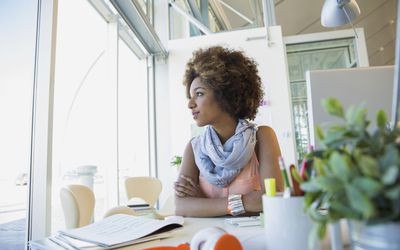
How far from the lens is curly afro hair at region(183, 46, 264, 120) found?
51.6 inches

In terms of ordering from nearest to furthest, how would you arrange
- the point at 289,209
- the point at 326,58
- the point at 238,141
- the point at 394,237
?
the point at 394,237, the point at 289,209, the point at 238,141, the point at 326,58

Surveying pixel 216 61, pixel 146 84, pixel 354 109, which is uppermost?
pixel 146 84

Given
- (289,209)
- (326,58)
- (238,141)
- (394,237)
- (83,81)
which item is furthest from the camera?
(326,58)

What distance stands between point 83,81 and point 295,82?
2650mm

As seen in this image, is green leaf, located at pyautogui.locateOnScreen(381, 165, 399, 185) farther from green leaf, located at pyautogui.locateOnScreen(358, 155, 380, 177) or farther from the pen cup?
the pen cup

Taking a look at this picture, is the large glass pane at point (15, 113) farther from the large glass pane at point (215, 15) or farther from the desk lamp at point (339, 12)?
the large glass pane at point (215, 15)

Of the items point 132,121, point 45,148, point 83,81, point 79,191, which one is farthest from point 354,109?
point 132,121

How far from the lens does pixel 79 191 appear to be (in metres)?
1.36

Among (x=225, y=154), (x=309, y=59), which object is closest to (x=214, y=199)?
(x=225, y=154)

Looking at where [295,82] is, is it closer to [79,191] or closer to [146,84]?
[146,84]

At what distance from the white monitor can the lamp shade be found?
117 cm

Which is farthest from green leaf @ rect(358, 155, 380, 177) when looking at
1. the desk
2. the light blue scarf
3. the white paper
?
the light blue scarf

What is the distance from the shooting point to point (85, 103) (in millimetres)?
2580

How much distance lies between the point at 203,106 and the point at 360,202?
1.02m
